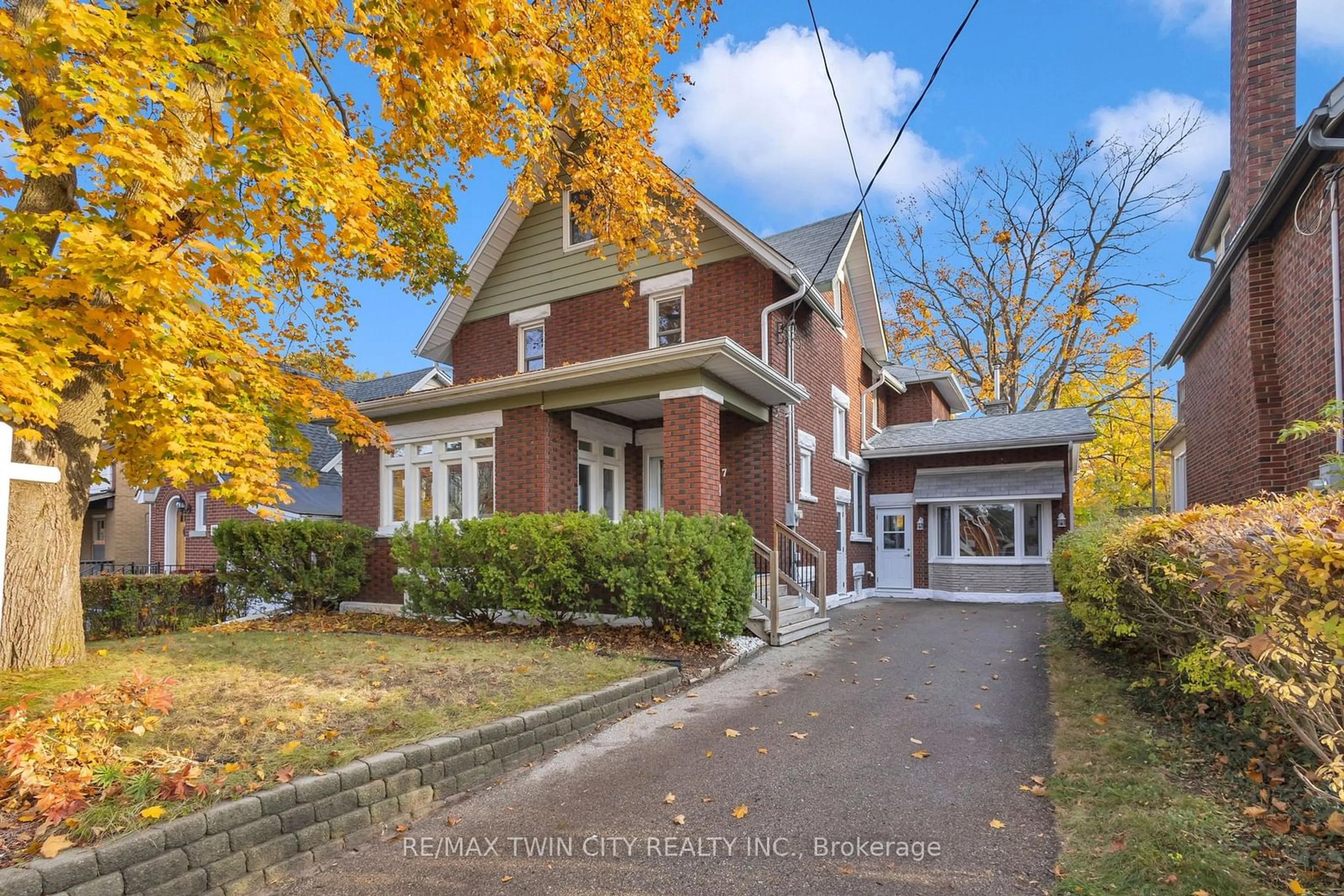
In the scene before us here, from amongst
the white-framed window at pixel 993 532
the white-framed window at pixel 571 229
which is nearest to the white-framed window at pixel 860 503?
the white-framed window at pixel 993 532

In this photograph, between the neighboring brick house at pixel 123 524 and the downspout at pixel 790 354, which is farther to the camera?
the neighboring brick house at pixel 123 524

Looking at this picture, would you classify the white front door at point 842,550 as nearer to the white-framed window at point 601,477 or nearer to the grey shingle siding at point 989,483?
the grey shingle siding at point 989,483

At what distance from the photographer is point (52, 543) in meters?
6.97

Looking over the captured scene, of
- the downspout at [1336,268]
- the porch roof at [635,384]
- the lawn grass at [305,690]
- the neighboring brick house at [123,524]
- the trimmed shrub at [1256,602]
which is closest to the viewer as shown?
the trimmed shrub at [1256,602]

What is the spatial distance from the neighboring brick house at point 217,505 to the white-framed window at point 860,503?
12.5 m

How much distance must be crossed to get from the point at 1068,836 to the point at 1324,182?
765 cm

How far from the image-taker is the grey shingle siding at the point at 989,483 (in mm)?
16312

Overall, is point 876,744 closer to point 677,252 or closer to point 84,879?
point 84,879

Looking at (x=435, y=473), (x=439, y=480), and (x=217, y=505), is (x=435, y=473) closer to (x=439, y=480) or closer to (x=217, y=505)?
(x=439, y=480)

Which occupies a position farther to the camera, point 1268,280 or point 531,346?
point 531,346

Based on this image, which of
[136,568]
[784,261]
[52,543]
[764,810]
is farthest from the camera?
[136,568]

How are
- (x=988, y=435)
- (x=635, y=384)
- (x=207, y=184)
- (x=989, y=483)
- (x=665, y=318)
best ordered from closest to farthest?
(x=207, y=184)
(x=635, y=384)
(x=665, y=318)
(x=989, y=483)
(x=988, y=435)

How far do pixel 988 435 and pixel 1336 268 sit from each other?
34.4ft

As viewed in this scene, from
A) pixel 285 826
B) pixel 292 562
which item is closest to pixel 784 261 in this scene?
pixel 292 562
